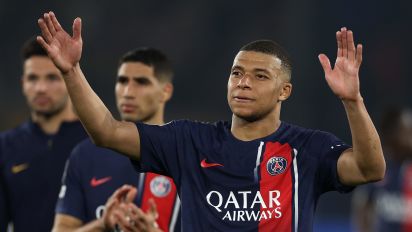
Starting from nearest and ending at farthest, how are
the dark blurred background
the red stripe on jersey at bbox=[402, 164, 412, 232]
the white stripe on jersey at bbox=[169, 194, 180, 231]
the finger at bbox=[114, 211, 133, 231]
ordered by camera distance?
1. the finger at bbox=[114, 211, 133, 231]
2. the white stripe on jersey at bbox=[169, 194, 180, 231]
3. the red stripe on jersey at bbox=[402, 164, 412, 232]
4. the dark blurred background

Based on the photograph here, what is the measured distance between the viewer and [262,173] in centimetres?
448

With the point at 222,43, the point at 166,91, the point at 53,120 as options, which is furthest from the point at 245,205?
the point at 222,43

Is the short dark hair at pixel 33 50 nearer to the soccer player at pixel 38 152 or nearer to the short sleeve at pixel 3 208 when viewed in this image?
the soccer player at pixel 38 152

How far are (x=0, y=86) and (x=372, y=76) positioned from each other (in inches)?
200

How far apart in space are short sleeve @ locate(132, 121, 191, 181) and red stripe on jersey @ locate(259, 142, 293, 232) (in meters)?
0.39

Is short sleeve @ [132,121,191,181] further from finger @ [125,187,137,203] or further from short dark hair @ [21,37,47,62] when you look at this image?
short dark hair @ [21,37,47,62]

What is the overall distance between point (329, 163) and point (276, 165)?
0.24m

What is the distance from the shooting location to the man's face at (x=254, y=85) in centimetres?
447

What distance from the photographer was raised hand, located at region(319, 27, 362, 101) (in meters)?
4.20

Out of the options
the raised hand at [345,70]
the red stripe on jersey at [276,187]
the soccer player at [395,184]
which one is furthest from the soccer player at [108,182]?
the soccer player at [395,184]

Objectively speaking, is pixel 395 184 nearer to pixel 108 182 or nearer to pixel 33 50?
pixel 33 50

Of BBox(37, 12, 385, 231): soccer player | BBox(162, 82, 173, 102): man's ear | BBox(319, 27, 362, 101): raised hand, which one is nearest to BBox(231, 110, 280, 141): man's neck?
BBox(37, 12, 385, 231): soccer player

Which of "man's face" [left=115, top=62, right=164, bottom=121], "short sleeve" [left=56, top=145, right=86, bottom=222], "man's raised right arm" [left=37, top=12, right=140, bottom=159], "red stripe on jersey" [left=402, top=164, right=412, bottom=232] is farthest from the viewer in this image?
"red stripe on jersey" [left=402, top=164, right=412, bottom=232]

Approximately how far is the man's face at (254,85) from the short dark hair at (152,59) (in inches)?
70.2
